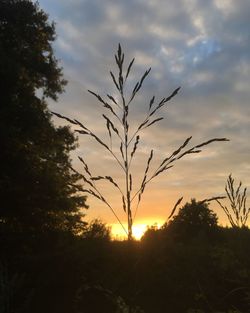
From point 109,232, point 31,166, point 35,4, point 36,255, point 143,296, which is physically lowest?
point 143,296

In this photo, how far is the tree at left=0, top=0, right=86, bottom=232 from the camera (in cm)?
1360

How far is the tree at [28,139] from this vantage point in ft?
44.6

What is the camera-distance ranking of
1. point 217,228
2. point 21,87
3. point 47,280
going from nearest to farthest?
point 47,280
point 21,87
point 217,228

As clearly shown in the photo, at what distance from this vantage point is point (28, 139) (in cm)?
1466

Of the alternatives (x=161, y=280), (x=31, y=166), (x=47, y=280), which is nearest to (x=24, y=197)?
(x=31, y=166)

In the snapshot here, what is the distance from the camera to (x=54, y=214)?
45.3 feet

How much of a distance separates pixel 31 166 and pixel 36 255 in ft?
10.1

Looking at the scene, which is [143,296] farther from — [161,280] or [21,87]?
[21,87]

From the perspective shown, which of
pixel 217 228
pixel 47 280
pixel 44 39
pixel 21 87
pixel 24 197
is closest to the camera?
pixel 47 280

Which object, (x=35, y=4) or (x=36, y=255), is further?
(x=35, y=4)

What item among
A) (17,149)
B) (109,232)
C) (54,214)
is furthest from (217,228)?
(17,149)

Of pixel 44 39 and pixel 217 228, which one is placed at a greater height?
pixel 44 39

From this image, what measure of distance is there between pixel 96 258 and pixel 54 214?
7.80 ft

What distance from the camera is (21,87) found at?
50.1 ft
